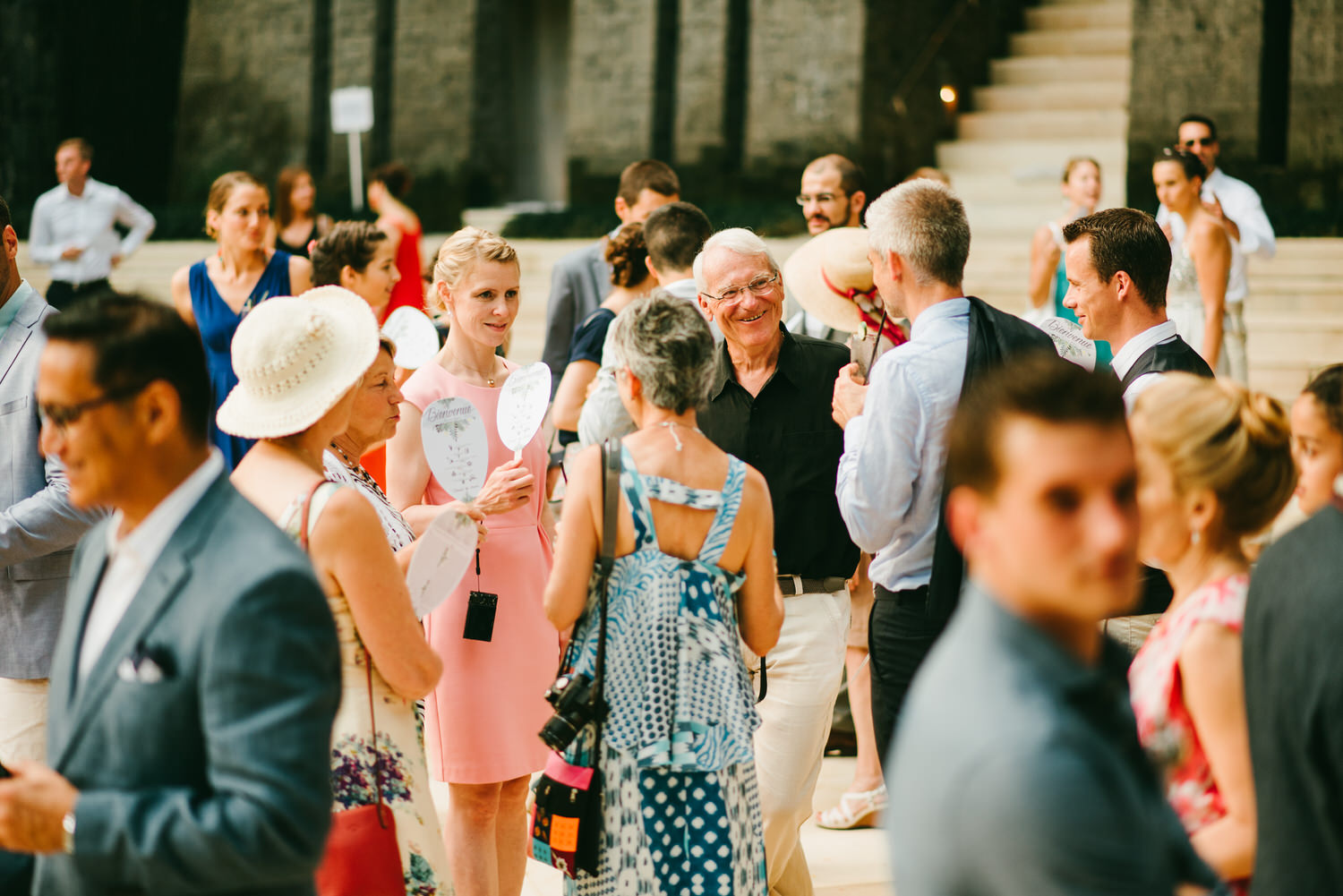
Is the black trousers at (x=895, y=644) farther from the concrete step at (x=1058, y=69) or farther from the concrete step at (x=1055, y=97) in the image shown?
the concrete step at (x=1058, y=69)

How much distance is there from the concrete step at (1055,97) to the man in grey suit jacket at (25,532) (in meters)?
11.2

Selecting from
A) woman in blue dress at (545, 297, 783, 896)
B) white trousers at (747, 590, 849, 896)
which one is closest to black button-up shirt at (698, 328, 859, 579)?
white trousers at (747, 590, 849, 896)

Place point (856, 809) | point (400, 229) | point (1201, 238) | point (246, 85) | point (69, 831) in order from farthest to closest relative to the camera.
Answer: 1. point (246, 85)
2. point (400, 229)
3. point (1201, 238)
4. point (856, 809)
5. point (69, 831)

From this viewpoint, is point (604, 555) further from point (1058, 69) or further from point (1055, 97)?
point (1058, 69)

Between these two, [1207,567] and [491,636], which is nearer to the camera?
[1207,567]

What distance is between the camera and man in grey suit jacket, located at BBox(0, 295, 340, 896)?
1558mm

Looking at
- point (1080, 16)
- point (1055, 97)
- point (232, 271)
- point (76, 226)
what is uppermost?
point (1080, 16)

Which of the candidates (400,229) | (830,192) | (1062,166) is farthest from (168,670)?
(1062,166)

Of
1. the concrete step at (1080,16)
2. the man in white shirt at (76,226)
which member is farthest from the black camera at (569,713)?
the concrete step at (1080,16)

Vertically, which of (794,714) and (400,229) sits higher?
(400,229)

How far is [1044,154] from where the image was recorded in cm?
1238

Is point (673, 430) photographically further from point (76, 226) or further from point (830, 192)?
point (76, 226)

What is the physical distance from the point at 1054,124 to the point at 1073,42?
1.50 m

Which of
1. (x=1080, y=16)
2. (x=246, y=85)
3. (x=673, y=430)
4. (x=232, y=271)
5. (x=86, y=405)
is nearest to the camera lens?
(x=86, y=405)
